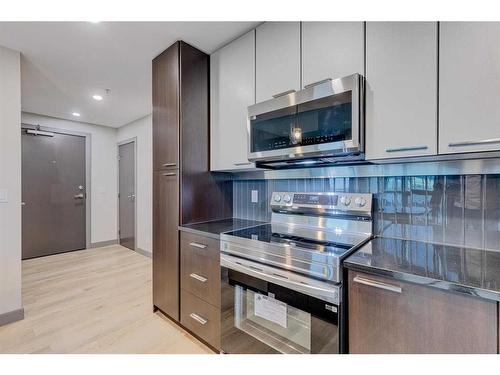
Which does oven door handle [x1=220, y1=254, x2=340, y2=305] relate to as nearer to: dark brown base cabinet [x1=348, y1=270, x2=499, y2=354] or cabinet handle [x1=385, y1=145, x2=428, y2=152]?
dark brown base cabinet [x1=348, y1=270, x2=499, y2=354]

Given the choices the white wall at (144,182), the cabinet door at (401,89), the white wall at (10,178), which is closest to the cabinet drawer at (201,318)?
the cabinet door at (401,89)

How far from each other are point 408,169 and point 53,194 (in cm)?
476

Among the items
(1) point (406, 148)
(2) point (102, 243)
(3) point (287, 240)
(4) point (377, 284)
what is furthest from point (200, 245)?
(2) point (102, 243)

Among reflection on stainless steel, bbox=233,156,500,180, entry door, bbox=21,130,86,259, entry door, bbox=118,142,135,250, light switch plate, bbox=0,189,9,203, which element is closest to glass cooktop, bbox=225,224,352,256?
reflection on stainless steel, bbox=233,156,500,180

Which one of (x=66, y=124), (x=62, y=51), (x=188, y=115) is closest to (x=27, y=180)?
(x=66, y=124)

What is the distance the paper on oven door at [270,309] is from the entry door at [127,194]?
3486mm

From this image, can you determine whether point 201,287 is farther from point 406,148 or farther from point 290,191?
point 406,148

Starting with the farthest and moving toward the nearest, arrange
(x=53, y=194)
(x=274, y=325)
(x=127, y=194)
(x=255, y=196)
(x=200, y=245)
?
(x=127, y=194)
(x=53, y=194)
(x=255, y=196)
(x=200, y=245)
(x=274, y=325)

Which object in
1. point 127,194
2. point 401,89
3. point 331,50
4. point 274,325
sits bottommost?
point 274,325

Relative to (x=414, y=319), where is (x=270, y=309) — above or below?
below

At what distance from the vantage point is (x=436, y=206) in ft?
4.42

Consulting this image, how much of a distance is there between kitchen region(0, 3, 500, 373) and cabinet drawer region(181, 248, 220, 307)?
0.01 meters

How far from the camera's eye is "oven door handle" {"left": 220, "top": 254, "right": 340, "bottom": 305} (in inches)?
42.1

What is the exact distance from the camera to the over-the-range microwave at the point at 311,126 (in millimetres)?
1267
